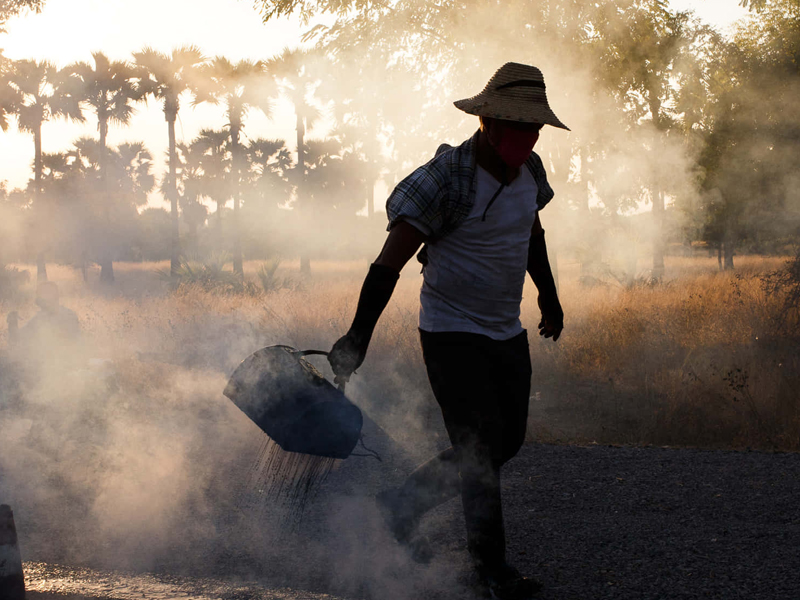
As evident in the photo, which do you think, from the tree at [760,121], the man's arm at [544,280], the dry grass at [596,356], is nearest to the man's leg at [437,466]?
the man's arm at [544,280]

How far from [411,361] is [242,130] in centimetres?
2349

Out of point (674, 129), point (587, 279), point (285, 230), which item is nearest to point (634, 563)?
point (674, 129)

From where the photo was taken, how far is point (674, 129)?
44.4 feet

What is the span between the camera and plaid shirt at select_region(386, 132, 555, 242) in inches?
87.3

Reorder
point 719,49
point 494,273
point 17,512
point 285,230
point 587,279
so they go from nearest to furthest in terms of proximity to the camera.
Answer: point 494,273 → point 17,512 → point 719,49 → point 587,279 → point 285,230

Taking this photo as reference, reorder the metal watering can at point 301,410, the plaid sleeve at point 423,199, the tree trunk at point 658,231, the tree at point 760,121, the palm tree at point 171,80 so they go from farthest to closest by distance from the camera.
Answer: the palm tree at point 171,80, the tree trunk at point 658,231, the tree at point 760,121, the metal watering can at point 301,410, the plaid sleeve at point 423,199

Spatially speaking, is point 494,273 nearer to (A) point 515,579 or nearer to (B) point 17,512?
(A) point 515,579

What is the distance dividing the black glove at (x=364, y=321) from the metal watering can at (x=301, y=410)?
0.17 meters

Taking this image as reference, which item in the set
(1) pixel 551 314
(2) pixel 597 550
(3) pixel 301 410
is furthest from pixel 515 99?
(2) pixel 597 550

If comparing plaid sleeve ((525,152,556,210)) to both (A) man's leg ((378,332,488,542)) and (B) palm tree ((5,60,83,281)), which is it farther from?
(B) palm tree ((5,60,83,281))

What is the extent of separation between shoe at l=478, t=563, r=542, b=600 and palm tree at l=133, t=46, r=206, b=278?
23719 millimetres

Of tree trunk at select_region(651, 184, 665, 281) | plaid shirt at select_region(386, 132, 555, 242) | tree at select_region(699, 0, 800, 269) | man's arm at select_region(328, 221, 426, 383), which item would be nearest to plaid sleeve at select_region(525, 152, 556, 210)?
plaid shirt at select_region(386, 132, 555, 242)

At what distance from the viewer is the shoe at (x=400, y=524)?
105 inches

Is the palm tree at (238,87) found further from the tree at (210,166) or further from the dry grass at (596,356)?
the dry grass at (596,356)
